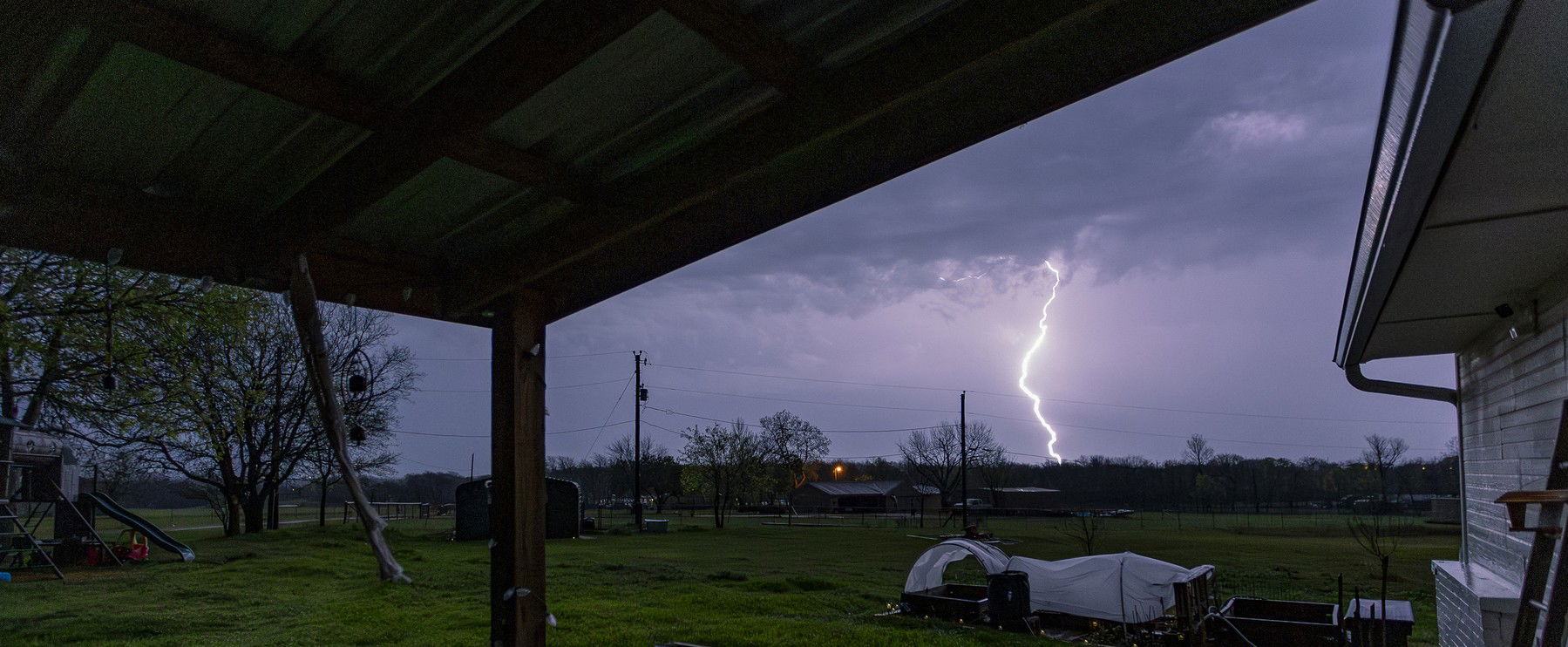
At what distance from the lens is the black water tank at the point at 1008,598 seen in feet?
37.7

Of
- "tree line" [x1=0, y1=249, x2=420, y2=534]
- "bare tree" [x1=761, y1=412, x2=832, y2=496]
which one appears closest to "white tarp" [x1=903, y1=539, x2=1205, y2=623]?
"tree line" [x1=0, y1=249, x2=420, y2=534]

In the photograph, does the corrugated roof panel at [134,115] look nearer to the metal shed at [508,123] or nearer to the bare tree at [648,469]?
the metal shed at [508,123]

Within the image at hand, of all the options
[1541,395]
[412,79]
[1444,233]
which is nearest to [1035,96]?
[412,79]

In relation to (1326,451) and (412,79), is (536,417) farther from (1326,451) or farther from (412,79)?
(1326,451)

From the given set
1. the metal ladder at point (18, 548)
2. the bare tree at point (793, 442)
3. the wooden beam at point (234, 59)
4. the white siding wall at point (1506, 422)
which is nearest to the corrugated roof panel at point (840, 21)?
the wooden beam at point (234, 59)

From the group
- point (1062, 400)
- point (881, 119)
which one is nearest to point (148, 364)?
point (881, 119)

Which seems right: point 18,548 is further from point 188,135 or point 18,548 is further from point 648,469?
point 648,469

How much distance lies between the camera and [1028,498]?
226 ft

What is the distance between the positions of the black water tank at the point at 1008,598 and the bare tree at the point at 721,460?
98.6 ft

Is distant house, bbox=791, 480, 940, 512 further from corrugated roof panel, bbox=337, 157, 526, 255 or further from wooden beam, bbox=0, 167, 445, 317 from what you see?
corrugated roof panel, bbox=337, 157, 526, 255

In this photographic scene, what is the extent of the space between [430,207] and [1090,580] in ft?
36.7

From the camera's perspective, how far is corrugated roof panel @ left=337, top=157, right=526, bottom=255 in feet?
11.2

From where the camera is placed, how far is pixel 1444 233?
3596 mm

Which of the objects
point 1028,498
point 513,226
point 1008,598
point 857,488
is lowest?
point 1028,498
